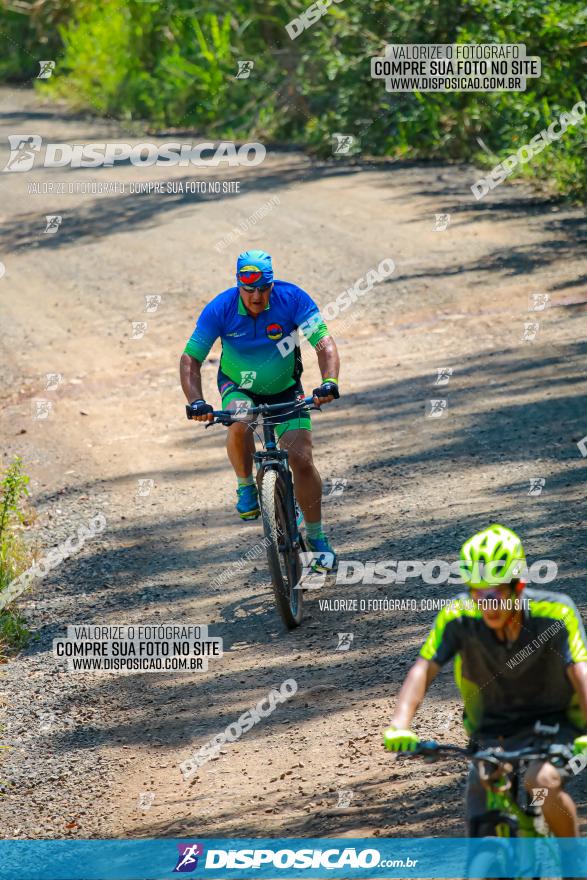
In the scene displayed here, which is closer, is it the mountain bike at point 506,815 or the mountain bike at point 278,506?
the mountain bike at point 506,815

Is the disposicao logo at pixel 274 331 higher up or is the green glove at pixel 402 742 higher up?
the disposicao logo at pixel 274 331

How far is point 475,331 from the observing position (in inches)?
596

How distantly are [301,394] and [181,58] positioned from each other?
75.9 ft

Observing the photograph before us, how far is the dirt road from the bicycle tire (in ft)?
0.78

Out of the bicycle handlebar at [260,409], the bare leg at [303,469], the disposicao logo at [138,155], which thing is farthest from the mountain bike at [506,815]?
the disposicao logo at [138,155]

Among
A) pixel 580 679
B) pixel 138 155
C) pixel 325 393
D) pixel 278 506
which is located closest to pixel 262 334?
pixel 325 393

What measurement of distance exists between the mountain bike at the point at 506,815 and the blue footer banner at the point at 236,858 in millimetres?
581

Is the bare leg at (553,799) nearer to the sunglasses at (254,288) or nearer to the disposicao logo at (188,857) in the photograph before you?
the disposicao logo at (188,857)

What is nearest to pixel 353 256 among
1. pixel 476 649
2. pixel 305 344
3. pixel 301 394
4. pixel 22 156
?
pixel 305 344

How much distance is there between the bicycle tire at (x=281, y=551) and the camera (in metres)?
7.86

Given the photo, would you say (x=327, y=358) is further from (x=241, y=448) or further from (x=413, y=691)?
(x=413, y=691)

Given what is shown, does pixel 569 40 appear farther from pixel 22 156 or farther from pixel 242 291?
pixel 22 156

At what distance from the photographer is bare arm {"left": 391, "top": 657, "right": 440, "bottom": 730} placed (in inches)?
180

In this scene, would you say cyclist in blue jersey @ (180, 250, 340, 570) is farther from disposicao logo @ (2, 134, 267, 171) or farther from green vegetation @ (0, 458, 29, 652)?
disposicao logo @ (2, 134, 267, 171)
